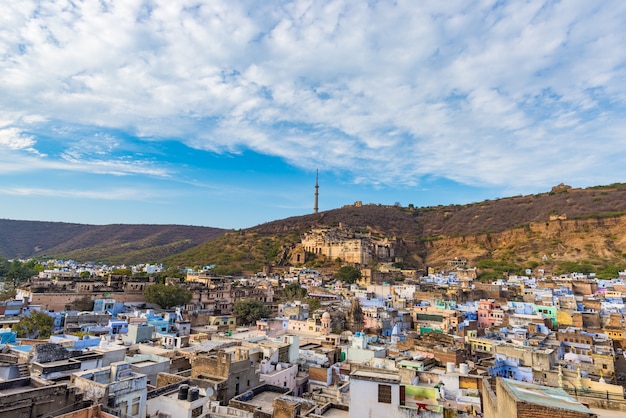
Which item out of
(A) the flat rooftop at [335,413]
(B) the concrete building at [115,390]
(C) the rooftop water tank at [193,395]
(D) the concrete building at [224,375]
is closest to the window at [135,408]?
(B) the concrete building at [115,390]

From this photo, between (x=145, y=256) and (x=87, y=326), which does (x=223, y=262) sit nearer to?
(x=145, y=256)

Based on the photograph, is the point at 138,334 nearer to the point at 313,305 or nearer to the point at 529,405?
the point at 313,305

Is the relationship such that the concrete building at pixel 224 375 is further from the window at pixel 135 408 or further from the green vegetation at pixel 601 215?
the green vegetation at pixel 601 215

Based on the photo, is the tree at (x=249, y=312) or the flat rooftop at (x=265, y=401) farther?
the tree at (x=249, y=312)

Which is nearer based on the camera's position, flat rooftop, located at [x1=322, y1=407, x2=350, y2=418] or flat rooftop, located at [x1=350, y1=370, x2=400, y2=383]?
flat rooftop, located at [x1=350, y1=370, x2=400, y2=383]

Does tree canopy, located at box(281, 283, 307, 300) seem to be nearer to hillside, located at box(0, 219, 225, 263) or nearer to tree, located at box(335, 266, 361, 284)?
tree, located at box(335, 266, 361, 284)

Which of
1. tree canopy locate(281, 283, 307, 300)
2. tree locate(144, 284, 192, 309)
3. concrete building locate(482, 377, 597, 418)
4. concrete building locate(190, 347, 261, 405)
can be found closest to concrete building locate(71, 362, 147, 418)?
concrete building locate(190, 347, 261, 405)

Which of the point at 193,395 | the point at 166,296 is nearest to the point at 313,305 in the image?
the point at 166,296
